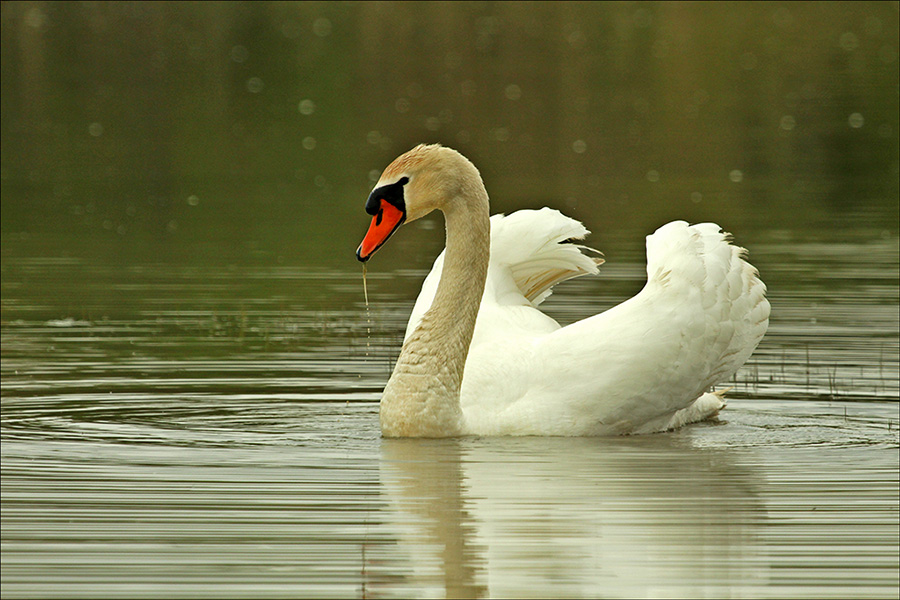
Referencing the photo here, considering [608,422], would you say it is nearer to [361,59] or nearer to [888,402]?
[888,402]

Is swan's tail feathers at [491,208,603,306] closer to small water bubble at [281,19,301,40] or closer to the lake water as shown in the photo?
the lake water

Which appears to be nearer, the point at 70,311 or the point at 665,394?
the point at 665,394

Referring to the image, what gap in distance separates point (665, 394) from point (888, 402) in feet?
6.31

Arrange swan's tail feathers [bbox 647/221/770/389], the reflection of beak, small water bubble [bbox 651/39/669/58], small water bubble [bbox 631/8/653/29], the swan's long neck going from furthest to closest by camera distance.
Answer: small water bubble [bbox 631/8/653/29] < small water bubble [bbox 651/39/669/58] < swan's tail feathers [bbox 647/221/770/389] < the swan's long neck < the reflection of beak

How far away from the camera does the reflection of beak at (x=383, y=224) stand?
32.9ft

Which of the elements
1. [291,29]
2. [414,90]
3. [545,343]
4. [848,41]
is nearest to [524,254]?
[545,343]

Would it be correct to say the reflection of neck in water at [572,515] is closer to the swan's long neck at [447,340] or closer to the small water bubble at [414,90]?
the swan's long neck at [447,340]

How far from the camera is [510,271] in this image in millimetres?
11992

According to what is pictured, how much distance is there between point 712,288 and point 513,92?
3496 cm

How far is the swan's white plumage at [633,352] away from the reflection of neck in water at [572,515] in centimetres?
18

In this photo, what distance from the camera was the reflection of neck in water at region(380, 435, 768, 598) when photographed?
702 cm

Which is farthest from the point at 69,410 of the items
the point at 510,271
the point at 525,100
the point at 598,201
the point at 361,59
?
the point at 361,59

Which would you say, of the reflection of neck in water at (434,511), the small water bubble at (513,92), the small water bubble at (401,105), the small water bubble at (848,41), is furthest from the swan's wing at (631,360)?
the small water bubble at (848,41)

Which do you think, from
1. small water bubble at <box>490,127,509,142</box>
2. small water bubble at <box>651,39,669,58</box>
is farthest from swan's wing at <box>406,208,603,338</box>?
small water bubble at <box>651,39,669,58</box>
